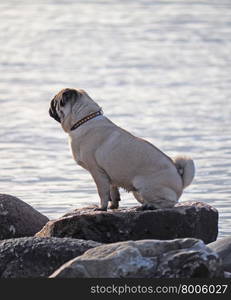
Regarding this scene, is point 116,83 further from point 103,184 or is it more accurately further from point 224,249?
point 224,249

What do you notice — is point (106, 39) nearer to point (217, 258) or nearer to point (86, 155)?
point (86, 155)

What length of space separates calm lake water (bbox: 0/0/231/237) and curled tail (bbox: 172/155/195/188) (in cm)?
151

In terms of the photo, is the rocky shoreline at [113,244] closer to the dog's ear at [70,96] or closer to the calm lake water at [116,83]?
the dog's ear at [70,96]

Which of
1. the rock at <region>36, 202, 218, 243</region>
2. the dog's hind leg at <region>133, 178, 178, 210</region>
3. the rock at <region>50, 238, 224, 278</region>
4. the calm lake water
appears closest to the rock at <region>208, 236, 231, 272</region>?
the rock at <region>36, 202, 218, 243</region>

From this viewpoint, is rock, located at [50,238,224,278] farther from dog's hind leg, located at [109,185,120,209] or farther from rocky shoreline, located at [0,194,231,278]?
dog's hind leg, located at [109,185,120,209]

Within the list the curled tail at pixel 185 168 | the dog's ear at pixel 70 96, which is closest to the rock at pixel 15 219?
the dog's ear at pixel 70 96

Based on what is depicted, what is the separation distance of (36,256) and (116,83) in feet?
45.0

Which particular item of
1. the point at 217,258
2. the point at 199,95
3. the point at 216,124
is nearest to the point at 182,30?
the point at 199,95

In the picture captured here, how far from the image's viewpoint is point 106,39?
102 ft

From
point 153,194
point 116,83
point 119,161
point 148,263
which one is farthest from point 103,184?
point 116,83

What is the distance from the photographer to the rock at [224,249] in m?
11.6

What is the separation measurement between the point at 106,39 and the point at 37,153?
1329 centimetres

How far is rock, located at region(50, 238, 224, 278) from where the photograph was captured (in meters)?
9.85

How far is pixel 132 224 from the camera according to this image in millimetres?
12203
